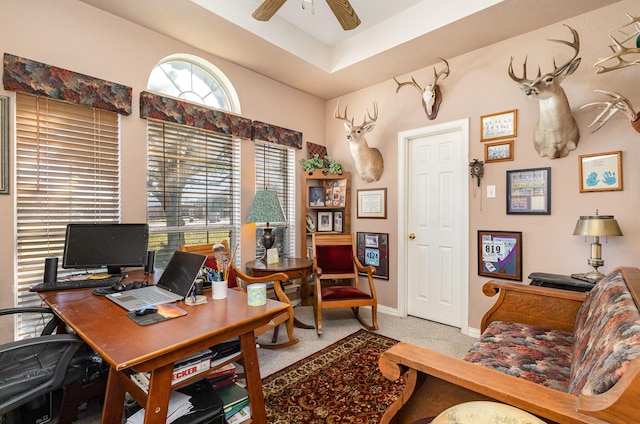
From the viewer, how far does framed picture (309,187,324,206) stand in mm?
4051

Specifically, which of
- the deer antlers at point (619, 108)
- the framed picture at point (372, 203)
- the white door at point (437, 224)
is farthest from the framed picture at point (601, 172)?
the framed picture at point (372, 203)

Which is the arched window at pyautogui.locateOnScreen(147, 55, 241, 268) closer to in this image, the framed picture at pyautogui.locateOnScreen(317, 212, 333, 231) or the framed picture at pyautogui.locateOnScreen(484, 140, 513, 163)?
the framed picture at pyautogui.locateOnScreen(317, 212, 333, 231)

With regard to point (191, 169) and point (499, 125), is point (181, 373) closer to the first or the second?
point (191, 169)

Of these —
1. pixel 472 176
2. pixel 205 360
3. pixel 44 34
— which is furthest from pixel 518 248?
pixel 44 34

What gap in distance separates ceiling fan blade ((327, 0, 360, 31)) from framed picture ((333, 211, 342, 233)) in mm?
2359

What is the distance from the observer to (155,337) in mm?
1194

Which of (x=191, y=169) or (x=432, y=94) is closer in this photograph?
(x=191, y=169)

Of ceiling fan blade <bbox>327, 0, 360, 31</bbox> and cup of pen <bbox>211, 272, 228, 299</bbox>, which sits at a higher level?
ceiling fan blade <bbox>327, 0, 360, 31</bbox>

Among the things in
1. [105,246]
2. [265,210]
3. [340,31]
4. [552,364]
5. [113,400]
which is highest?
[340,31]

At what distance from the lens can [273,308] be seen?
5.14ft

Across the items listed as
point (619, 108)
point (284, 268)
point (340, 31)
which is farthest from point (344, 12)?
point (284, 268)

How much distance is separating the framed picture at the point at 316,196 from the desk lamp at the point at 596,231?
8.72 feet

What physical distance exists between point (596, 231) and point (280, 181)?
306 centimetres

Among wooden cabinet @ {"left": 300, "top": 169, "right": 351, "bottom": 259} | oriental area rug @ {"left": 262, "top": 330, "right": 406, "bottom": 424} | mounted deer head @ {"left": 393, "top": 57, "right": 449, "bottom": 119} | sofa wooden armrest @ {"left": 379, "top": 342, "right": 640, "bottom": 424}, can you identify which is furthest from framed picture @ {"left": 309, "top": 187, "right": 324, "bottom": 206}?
sofa wooden armrest @ {"left": 379, "top": 342, "right": 640, "bottom": 424}
